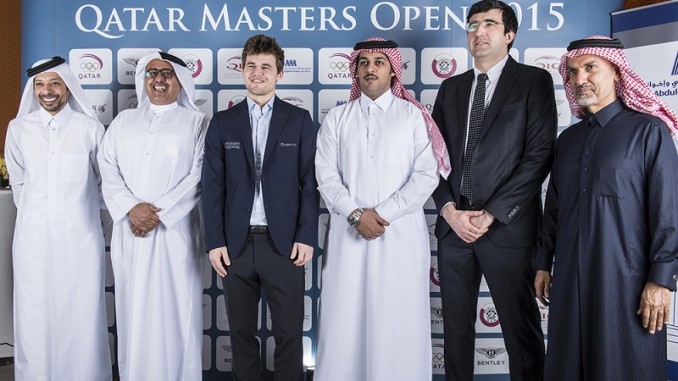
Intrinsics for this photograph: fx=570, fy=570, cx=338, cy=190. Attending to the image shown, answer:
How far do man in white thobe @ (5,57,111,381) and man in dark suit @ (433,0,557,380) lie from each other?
74.8 inches

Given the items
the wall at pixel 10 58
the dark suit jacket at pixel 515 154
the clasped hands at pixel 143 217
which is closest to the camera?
the dark suit jacket at pixel 515 154

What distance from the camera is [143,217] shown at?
282 cm

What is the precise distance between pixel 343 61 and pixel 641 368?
7.46 ft

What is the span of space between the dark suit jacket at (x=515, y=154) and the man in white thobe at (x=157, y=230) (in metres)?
1.42

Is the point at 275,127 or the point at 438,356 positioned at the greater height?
the point at 275,127

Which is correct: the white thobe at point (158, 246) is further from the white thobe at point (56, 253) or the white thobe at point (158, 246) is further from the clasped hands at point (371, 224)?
the clasped hands at point (371, 224)

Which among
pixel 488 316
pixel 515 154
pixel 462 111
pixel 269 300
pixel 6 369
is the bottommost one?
pixel 6 369

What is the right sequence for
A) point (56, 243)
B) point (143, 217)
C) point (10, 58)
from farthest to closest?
1. point (10, 58)
2. point (56, 243)
3. point (143, 217)

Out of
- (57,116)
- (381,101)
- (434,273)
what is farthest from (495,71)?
(57,116)

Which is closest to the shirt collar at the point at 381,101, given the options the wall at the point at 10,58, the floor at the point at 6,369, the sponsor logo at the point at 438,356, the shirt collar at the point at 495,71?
the shirt collar at the point at 495,71

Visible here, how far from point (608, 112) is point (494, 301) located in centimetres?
103

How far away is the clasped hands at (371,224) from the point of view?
261 cm

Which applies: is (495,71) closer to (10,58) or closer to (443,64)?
(443,64)

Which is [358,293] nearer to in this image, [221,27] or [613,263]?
[613,263]
